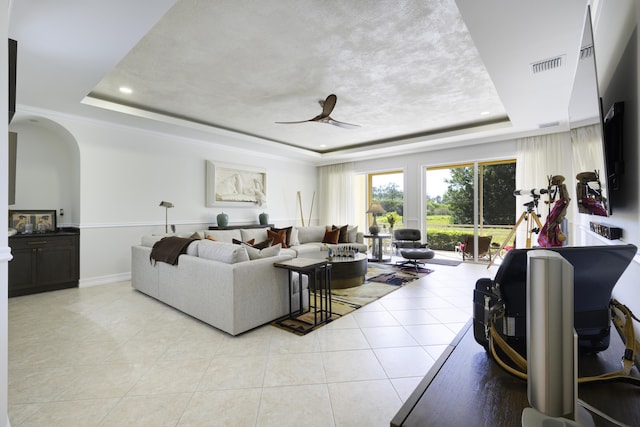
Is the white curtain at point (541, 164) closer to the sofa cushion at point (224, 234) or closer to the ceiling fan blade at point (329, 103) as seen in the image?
the ceiling fan blade at point (329, 103)

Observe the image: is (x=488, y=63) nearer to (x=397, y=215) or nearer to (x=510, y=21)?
(x=510, y=21)

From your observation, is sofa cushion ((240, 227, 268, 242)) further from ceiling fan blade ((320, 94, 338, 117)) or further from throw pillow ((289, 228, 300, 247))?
ceiling fan blade ((320, 94, 338, 117))

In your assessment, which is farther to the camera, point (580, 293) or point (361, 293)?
point (361, 293)

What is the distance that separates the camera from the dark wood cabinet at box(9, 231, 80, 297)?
402cm

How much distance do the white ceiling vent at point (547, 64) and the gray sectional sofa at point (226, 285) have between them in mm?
3162

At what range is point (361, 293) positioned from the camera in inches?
164

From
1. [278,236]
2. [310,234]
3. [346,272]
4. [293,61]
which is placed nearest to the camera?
[293,61]

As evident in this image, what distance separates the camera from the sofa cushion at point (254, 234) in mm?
5828

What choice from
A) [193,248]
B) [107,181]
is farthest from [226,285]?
[107,181]

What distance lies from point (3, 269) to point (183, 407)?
1205mm

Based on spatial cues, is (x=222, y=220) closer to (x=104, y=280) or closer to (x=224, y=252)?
(x=104, y=280)

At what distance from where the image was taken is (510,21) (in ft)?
7.38

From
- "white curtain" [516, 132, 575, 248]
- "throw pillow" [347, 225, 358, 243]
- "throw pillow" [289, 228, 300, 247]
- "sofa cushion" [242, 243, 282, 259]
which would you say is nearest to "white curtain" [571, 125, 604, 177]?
"sofa cushion" [242, 243, 282, 259]

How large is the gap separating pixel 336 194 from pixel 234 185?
3.00 m
